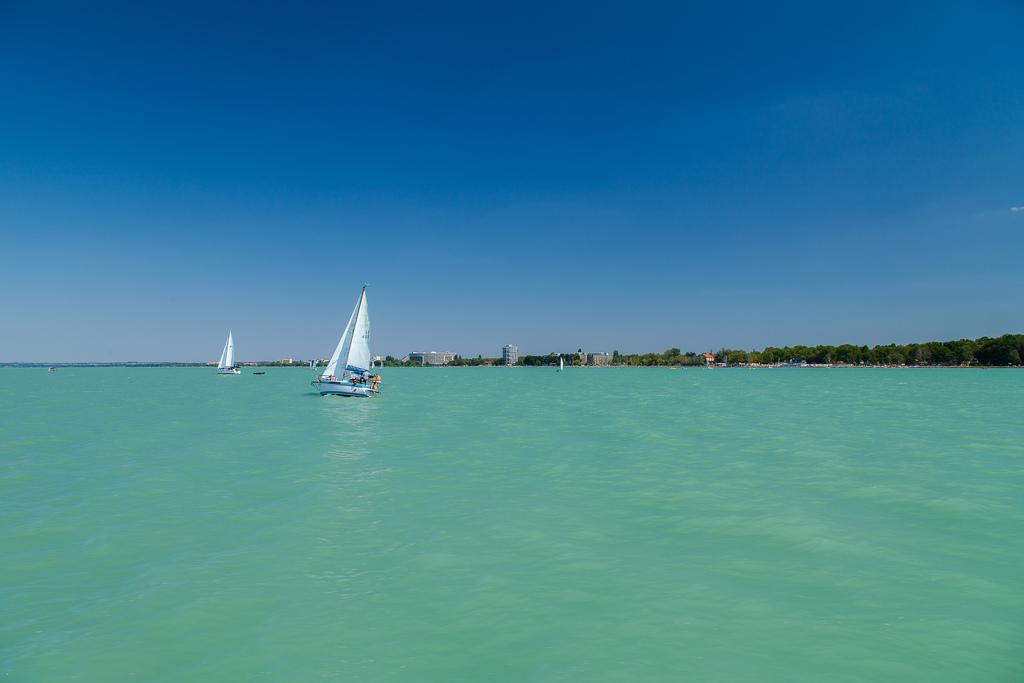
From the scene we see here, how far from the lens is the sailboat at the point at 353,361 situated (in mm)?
67688

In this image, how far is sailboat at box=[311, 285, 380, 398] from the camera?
222 feet

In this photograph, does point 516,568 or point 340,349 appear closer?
point 516,568

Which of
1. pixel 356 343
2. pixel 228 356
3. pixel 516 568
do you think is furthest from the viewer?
pixel 228 356

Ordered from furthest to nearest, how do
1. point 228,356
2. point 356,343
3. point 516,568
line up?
point 228,356 < point 356,343 < point 516,568

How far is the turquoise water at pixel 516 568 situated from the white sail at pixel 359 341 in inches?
1480

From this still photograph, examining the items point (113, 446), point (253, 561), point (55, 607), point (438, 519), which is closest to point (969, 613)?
point (438, 519)

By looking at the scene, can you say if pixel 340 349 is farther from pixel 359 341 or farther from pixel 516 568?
pixel 516 568

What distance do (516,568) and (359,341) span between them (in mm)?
58462

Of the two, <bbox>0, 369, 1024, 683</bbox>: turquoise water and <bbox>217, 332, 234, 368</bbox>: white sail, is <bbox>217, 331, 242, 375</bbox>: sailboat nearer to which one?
<bbox>217, 332, 234, 368</bbox>: white sail

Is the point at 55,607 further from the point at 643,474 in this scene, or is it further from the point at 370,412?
the point at 370,412

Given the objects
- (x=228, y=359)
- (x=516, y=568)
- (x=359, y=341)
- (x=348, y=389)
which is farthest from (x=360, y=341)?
(x=228, y=359)

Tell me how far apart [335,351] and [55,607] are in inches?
2436

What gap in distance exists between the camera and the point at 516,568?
13.4 m

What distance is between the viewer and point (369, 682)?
864 centimetres
